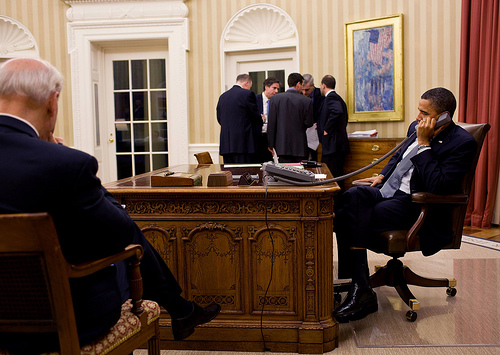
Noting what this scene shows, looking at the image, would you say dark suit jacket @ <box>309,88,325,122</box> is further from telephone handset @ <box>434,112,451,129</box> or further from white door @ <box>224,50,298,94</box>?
telephone handset @ <box>434,112,451,129</box>

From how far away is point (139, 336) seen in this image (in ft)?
5.82

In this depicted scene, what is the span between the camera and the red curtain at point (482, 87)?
5.52 m

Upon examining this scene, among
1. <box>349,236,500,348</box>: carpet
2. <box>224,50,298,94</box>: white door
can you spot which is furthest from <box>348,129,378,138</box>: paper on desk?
<box>349,236,500,348</box>: carpet

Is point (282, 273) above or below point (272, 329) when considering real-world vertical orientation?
above

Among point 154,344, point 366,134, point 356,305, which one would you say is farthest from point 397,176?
point 366,134

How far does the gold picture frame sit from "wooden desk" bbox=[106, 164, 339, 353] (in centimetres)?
428

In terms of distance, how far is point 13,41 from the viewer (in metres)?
7.44

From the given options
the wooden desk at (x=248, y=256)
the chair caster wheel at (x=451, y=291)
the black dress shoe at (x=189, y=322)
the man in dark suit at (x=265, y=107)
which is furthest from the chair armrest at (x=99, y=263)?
the man in dark suit at (x=265, y=107)

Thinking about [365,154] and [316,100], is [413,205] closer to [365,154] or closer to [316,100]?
[365,154]

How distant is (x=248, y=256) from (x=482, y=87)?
13.8 ft

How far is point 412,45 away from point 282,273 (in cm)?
477

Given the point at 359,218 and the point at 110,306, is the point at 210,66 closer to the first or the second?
the point at 359,218

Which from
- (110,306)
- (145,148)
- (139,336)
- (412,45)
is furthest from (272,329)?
(145,148)

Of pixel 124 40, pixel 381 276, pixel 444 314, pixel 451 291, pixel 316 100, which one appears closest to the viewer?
pixel 444 314
